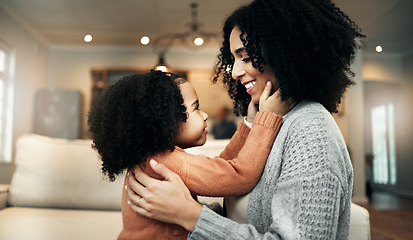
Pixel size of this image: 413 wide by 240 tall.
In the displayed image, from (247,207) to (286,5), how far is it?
0.46 metres

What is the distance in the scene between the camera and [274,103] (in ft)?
2.54

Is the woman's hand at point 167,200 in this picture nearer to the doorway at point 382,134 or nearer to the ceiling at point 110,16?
the doorway at point 382,134

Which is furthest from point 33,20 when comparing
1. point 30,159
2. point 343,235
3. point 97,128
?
point 343,235

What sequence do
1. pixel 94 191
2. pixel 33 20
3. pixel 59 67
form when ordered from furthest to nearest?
pixel 59 67 → pixel 33 20 → pixel 94 191

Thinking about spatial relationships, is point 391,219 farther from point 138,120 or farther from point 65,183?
point 138,120

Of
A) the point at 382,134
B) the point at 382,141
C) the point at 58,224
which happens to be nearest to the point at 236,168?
the point at 58,224

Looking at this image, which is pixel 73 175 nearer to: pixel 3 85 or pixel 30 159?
pixel 30 159

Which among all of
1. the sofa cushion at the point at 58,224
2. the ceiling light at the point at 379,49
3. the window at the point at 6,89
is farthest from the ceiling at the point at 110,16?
the ceiling light at the point at 379,49

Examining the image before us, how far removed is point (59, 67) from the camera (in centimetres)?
553

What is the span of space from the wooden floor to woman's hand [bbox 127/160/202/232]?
5.67 ft

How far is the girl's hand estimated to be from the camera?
774 mm

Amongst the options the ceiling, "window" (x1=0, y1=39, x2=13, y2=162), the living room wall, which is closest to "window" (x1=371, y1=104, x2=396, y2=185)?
the ceiling

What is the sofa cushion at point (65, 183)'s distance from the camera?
5.37ft

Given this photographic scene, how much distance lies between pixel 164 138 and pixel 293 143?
11.6 inches
